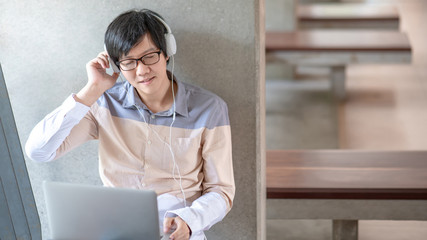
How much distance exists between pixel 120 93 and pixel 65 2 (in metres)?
0.38

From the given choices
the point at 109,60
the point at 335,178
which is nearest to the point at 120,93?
the point at 109,60

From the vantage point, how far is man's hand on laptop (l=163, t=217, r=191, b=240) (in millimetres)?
1796

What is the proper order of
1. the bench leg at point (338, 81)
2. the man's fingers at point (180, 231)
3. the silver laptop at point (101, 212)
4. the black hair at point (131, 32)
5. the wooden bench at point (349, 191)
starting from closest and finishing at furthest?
the silver laptop at point (101, 212) < the man's fingers at point (180, 231) < the black hair at point (131, 32) < the wooden bench at point (349, 191) < the bench leg at point (338, 81)

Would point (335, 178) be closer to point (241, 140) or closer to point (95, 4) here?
point (241, 140)

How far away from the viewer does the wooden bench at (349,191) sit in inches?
112

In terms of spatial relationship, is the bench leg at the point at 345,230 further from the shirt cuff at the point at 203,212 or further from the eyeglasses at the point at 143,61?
the eyeglasses at the point at 143,61

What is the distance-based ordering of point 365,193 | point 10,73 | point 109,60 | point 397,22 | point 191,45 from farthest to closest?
point 397,22, point 365,193, point 10,73, point 191,45, point 109,60

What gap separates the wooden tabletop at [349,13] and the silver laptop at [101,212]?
18.8 ft

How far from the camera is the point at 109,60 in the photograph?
78.0 inches

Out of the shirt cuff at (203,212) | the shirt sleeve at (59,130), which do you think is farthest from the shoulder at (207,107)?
the shirt sleeve at (59,130)

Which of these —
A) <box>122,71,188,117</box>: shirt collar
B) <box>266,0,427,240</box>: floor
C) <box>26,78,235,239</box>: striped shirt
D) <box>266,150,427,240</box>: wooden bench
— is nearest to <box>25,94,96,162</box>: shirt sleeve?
<box>26,78,235,239</box>: striped shirt

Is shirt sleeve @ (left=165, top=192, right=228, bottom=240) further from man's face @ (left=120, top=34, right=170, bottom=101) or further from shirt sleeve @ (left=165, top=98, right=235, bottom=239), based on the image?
man's face @ (left=120, top=34, right=170, bottom=101)

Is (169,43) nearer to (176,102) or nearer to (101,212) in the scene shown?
(176,102)

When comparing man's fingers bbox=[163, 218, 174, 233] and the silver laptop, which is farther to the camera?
man's fingers bbox=[163, 218, 174, 233]
